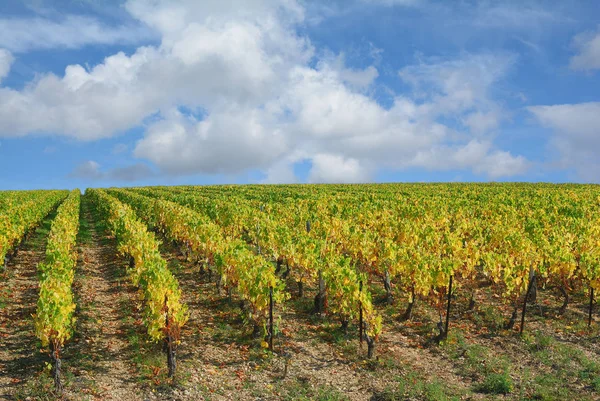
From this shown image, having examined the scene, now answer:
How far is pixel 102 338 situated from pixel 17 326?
3543 millimetres

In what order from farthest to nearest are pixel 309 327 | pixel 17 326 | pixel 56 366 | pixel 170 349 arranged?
pixel 309 327
pixel 17 326
pixel 170 349
pixel 56 366

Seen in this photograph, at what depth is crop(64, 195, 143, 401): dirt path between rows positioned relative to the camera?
465 inches

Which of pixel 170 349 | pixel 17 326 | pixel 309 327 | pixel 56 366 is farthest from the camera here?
pixel 309 327

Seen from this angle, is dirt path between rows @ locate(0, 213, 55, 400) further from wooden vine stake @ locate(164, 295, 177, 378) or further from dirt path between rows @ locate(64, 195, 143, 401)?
wooden vine stake @ locate(164, 295, 177, 378)

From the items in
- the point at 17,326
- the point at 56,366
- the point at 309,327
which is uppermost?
the point at 309,327

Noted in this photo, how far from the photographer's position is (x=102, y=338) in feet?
48.2

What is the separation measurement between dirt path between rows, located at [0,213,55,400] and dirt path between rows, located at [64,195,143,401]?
1.13m

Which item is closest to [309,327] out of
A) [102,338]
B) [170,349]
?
[170,349]

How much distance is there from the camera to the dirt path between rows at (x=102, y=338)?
38.8 feet

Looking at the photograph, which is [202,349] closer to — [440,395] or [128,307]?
[128,307]

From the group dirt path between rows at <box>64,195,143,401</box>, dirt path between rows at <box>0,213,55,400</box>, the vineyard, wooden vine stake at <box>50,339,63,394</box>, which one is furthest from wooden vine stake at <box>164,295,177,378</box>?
dirt path between rows at <box>0,213,55,400</box>

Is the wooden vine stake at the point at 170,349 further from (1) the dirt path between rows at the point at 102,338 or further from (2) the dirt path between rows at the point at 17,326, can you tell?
(2) the dirt path between rows at the point at 17,326

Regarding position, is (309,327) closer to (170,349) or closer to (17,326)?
(170,349)

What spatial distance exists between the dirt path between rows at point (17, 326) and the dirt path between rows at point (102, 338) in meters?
1.13
